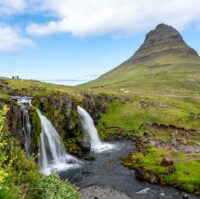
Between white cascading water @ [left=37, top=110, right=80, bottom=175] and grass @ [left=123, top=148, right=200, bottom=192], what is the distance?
13052 mm

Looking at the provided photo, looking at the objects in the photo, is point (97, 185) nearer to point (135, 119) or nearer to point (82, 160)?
point (82, 160)

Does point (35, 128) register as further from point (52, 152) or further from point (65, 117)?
point (65, 117)

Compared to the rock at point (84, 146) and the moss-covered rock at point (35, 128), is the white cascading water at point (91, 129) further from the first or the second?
the moss-covered rock at point (35, 128)

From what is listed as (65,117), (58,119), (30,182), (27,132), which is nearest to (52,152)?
(27,132)

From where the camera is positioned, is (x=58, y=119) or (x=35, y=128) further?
(x=58, y=119)

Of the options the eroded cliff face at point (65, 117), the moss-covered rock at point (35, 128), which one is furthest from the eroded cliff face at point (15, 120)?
the eroded cliff face at point (65, 117)

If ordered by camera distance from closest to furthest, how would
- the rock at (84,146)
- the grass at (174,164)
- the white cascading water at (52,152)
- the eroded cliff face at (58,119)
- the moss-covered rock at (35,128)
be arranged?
the grass at (174,164), the eroded cliff face at (58,119), the moss-covered rock at (35,128), the white cascading water at (52,152), the rock at (84,146)

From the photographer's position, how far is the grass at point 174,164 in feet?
191

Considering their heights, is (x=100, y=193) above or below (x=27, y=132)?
below

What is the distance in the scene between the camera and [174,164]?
66438 mm

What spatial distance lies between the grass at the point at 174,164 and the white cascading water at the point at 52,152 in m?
13.1

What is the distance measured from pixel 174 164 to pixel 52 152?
26714 mm

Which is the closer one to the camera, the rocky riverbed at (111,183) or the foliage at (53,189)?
the foliage at (53,189)

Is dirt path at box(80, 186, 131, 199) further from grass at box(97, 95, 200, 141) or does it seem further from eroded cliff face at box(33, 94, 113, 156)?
grass at box(97, 95, 200, 141)
